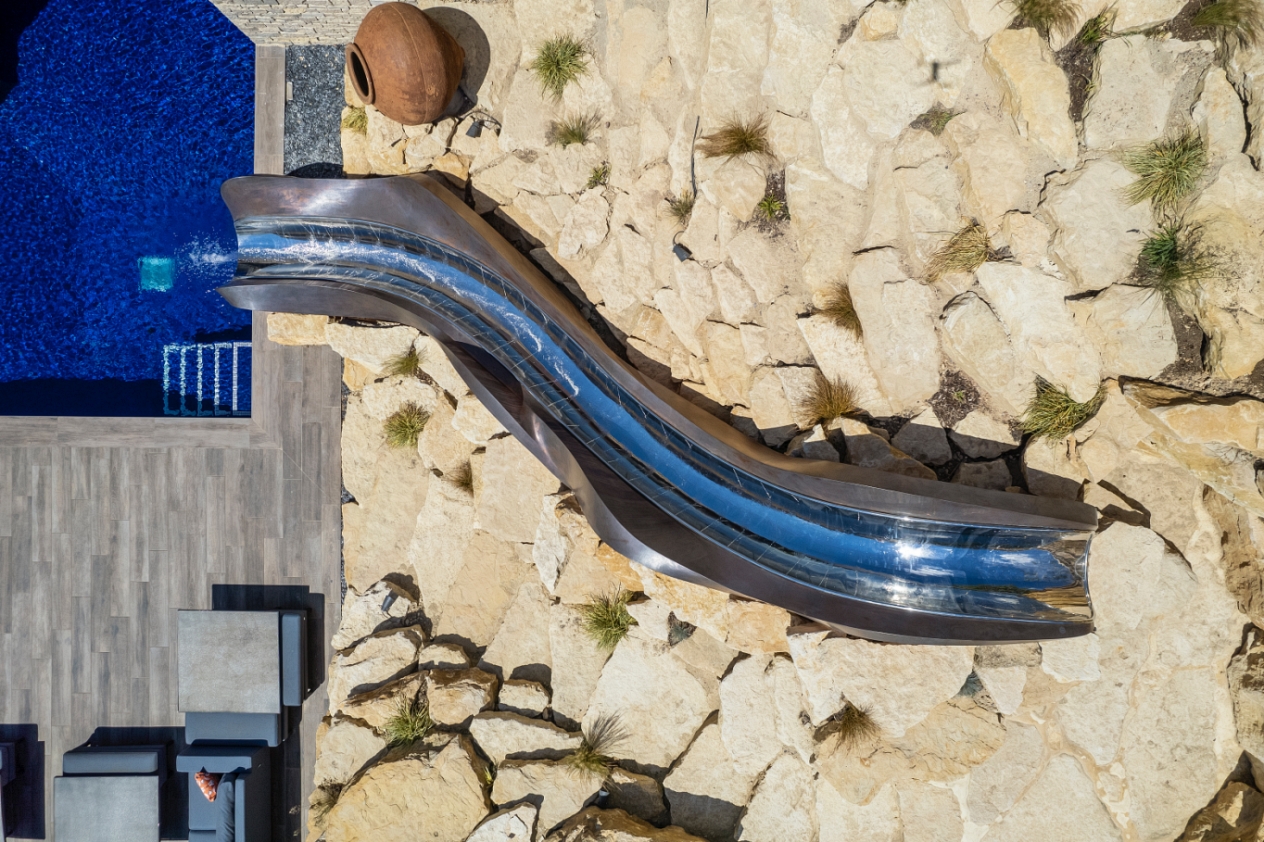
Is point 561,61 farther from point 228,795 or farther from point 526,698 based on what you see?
point 228,795

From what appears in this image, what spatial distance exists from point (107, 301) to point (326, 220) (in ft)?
8.29

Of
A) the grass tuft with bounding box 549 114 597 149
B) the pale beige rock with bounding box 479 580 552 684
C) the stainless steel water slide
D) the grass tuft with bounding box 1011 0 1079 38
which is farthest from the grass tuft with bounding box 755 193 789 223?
the pale beige rock with bounding box 479 580 552 684

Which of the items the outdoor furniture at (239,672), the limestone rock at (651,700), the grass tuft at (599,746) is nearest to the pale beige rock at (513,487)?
the limestone rock at (651,700)

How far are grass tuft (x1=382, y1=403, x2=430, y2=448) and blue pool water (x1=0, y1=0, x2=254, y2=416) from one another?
188 centimetres

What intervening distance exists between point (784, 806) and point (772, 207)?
3.76 metres

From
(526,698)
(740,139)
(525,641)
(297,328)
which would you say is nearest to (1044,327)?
(740,139)

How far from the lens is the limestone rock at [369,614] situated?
17.7 feet

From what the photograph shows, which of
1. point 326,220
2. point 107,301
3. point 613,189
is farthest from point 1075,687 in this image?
point 107,301

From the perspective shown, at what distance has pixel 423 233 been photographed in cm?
511

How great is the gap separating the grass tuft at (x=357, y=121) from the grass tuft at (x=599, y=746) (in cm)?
467

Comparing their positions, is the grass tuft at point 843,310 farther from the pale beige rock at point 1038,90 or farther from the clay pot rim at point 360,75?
the clay pot rim at point 360,75

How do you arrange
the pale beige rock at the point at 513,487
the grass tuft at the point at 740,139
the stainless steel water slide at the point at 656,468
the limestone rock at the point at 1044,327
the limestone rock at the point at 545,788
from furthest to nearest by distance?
the pale beige rock at the point at 513,487 < the limestone rock at the point at 545,788 < the grass tuft at the point at 740,139 < the stainless steel water slide at the point at 656,468 < the limestone rock at the point at 1044,327

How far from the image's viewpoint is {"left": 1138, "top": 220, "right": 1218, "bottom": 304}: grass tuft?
339cm

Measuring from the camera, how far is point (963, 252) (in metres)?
3.89
